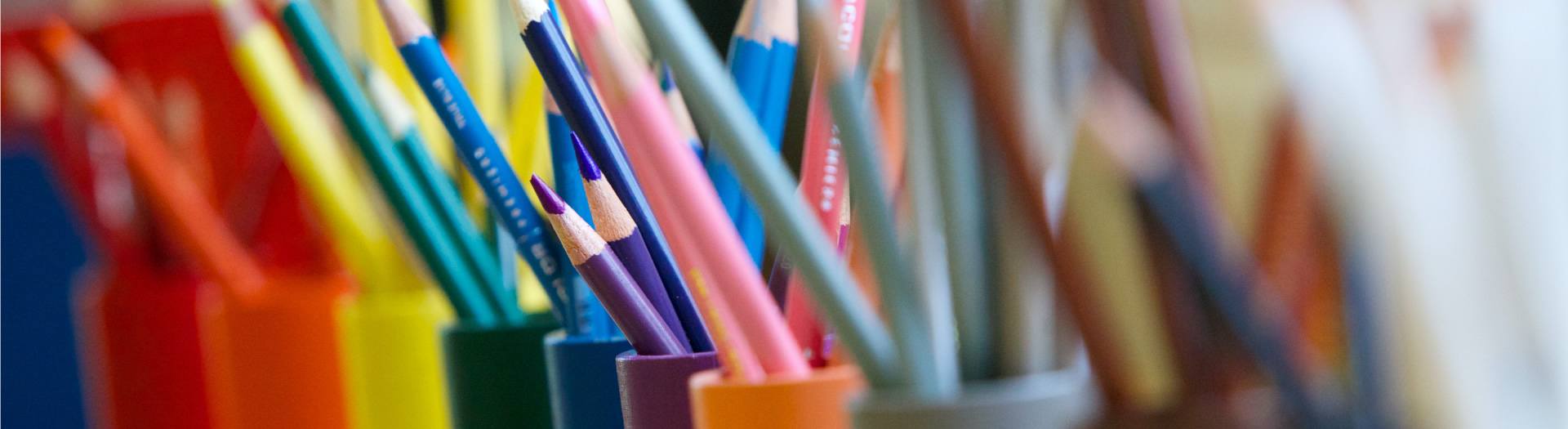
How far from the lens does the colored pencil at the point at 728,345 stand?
16 cm

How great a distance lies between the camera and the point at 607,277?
17 cm

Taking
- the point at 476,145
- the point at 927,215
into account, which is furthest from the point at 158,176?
the point at 927,215

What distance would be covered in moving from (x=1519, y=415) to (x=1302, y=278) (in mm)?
19

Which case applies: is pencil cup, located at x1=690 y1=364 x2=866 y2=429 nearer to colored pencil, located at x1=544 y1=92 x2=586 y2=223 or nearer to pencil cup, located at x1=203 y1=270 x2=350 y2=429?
colored pencil, located at x1=544 y1=92 x2=586 y2=223

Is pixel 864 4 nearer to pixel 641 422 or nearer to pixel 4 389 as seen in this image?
pixel 641 422

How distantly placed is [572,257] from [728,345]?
24 millimetres

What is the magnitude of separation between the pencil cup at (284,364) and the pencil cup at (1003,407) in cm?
22

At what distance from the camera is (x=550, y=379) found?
0.21m

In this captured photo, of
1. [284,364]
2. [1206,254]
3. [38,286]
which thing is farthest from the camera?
[38,286]

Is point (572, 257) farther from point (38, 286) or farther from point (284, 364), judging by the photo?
point (38, 286)

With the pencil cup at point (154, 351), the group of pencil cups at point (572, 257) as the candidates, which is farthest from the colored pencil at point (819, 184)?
the pencil cup at point (154, 351)

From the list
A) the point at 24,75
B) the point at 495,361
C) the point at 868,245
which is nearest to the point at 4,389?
the point at 24,75

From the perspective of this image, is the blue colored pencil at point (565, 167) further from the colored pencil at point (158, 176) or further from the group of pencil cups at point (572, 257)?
the colored pencil at point (158, 176)

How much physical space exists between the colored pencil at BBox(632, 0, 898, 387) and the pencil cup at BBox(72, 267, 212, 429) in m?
0.28
